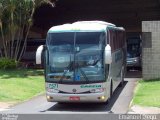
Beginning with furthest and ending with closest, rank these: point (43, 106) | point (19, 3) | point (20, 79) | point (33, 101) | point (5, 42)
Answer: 1. point (5, 42)
2. point (19, 3)
3. point (20, 79)
4. point (33, 101)
5. point (43, 106)

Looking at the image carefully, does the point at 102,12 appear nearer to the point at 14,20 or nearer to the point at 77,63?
the point at 14,20

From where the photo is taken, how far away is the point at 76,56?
51.9 ft

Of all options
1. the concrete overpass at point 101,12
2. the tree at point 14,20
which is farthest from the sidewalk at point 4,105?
the concrete overpass at point 101,12

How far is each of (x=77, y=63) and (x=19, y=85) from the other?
636cm

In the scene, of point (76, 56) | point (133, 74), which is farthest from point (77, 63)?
point (133, 74)

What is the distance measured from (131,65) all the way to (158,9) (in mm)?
13770

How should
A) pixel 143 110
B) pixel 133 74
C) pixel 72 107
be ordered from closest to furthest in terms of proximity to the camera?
pixel 143 110, pixel 72 107, pixel 133 74

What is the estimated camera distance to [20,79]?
76.9 ft

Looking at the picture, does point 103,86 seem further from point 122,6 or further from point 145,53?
point 122,6

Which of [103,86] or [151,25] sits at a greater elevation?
[151,25]

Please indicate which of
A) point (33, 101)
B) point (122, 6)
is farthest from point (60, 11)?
point (33, 101)

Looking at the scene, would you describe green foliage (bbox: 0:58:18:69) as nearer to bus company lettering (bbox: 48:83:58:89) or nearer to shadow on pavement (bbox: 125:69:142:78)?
shadow on pavement (bbox: 125:69:142:78)

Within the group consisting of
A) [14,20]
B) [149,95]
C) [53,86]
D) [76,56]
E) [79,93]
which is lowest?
[149,95]

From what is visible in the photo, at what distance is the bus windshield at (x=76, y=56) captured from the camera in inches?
615
